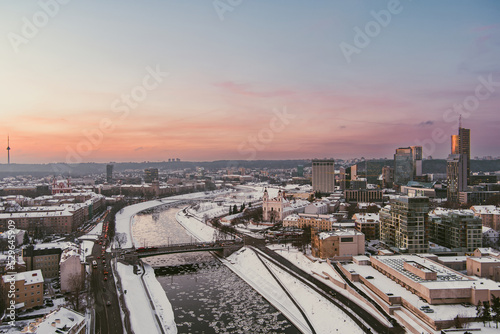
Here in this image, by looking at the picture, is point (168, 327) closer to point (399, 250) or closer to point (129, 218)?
point (399, 250)

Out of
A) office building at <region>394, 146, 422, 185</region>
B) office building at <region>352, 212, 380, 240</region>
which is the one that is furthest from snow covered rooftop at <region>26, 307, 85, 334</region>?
office building at <region>394, 146, 422, 185</region>

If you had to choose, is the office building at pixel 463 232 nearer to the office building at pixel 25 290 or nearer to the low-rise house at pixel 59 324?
the low-rise house at pixel 59 324

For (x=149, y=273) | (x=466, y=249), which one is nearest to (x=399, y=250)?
(x=466, y=249)

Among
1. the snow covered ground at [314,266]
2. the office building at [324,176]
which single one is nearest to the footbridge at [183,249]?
the snow covered ground at [314,266]

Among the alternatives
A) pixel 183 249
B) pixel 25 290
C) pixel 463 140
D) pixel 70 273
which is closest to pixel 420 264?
pixel 183 249

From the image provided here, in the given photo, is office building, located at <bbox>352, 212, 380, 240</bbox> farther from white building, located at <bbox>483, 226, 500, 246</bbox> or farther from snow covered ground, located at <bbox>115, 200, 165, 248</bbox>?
snow covered ground, located at <bbox>115, 200, 165, 248</bbox>
